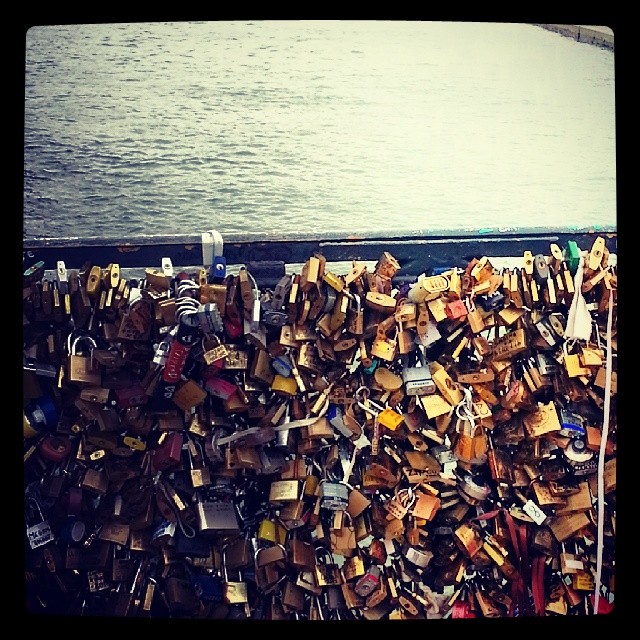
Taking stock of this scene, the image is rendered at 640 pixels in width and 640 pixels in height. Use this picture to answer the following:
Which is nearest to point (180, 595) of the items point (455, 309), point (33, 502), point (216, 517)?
point (216, 517)

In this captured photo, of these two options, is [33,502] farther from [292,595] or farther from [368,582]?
[368,582]

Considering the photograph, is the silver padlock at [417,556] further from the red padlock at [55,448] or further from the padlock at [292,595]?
the red padlock at [55,448]

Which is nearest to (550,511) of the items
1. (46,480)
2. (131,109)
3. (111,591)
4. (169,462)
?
(169,462)

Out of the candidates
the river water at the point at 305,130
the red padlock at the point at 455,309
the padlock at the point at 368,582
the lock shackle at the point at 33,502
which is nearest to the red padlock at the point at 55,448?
the lock shackle at the point at 33,502

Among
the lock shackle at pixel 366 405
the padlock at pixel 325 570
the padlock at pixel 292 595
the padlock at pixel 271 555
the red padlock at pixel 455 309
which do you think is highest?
the red padlock at pixel 455 309

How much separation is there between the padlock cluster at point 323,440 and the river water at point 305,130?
0.25m

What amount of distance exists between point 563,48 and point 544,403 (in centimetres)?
163

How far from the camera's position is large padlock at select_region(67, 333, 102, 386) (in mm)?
4246

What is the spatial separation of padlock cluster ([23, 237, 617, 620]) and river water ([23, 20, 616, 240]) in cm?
25

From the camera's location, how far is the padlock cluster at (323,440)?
424cm

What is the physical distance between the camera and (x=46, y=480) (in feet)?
14.1

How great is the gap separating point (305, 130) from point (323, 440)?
141cm

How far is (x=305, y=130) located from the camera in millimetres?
4238

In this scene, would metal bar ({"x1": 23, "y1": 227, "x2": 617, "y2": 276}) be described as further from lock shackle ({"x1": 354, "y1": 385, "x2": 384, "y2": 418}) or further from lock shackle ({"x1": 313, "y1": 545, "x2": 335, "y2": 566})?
lock shackle ({"x1": 313, "y1": 545, "x2": 335, "y2": 566})
